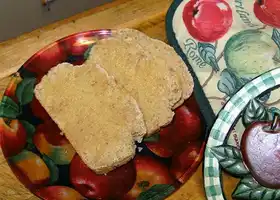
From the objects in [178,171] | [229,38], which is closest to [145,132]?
[178,171]

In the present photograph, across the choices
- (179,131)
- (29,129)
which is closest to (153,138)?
(179,131)

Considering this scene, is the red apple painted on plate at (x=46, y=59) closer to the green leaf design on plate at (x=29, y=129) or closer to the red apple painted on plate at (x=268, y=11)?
the green leaf design on plate at (x=29, y=129)

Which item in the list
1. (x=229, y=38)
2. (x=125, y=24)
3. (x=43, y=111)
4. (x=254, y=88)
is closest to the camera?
(x=254, y=88)

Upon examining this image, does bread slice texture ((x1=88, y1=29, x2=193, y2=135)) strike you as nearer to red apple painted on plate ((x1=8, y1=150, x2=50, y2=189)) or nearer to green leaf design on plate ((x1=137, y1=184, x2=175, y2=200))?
green leaf design on plate ((x1=137, y1=184, x2=175, y2=200))

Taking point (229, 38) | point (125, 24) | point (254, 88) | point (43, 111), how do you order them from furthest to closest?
point (125, 24)
point (229, 38)
point (43, 111)
point (254, 88)

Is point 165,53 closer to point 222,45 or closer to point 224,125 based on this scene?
point 222,45

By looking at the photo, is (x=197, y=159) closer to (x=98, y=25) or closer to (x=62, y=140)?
(x=62, y=140)

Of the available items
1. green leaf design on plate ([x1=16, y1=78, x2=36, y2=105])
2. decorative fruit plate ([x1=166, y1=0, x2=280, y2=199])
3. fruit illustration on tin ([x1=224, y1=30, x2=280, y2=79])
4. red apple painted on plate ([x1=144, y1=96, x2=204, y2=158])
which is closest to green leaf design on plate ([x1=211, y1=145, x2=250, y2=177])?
decorative fruit plate ([x1=166, y1=0, x2=280, y2=199])
